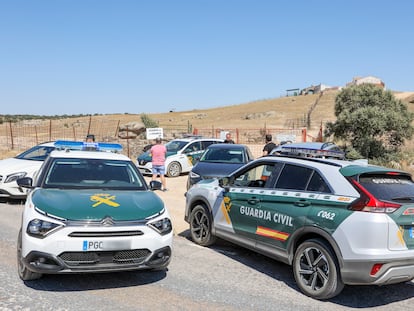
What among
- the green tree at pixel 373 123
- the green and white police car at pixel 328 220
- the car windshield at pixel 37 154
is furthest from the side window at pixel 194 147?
the green and white police car at pixel 328 220

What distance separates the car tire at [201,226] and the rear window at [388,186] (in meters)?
2.82

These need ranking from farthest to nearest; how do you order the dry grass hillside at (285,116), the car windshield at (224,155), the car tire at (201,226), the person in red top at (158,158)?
the dry grass hillside at (285,116)
the person in red top at (158,158)
the car windshield at (224,155)
the car tire at (201,226)

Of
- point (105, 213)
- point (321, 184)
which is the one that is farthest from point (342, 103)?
point (105, 213)

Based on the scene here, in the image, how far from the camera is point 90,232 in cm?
450

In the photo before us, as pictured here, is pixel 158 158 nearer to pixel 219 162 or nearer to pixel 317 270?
pixel 219 162

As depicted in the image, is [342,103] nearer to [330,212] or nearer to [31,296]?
[330,212]

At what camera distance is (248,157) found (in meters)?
11.6

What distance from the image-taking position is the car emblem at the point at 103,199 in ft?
16.4

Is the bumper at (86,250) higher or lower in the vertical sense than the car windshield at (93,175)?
lower

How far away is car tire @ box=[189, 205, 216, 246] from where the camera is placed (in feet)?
22.6

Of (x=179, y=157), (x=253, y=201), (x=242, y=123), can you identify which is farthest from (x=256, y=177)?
(x=242, y=123)

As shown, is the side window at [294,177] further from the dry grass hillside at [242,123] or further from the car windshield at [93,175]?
the dry grass hillside at [242,123]

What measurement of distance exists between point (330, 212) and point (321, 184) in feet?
1.45

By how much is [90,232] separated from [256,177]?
8.95 feet
